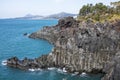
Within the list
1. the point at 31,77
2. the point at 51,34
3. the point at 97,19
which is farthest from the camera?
the point at 51,34

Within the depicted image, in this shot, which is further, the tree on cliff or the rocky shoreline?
the tree on cliff

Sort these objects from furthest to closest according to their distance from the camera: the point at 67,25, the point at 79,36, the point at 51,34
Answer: the point at 51,34
the point at 67,25
the point at 79,36

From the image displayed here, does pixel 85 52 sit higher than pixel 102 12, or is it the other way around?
pixel 102 12

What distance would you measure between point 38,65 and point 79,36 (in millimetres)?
16105

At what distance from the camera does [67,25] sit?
13762cm

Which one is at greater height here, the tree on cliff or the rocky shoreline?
the tree on cliff

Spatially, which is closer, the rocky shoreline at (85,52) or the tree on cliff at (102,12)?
the rocky shoreline at (85,52)

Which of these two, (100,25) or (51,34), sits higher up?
(100,25)

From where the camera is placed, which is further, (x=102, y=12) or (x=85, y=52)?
(x=102, y=12)

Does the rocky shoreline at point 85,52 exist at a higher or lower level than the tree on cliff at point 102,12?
lower

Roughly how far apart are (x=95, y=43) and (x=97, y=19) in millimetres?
37364

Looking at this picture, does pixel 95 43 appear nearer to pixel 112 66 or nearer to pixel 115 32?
pixel 115 32

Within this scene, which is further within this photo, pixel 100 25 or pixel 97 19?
pixel 97 19

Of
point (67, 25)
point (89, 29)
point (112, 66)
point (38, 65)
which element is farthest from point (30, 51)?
point (112, 66)
